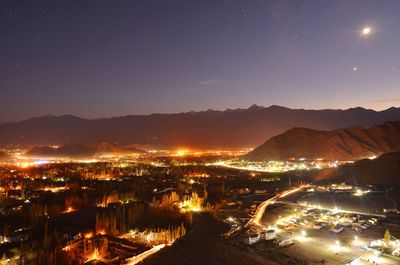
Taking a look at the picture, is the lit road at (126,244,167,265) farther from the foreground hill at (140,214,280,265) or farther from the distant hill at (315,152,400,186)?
the distant hill at (315,152,400,186)

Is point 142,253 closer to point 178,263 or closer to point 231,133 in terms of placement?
point 178,263

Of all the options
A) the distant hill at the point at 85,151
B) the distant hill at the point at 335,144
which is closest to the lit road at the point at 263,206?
the distant hill at the point at 335,144

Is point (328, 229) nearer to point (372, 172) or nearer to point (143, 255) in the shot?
point (143, 255)

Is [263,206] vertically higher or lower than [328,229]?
higher

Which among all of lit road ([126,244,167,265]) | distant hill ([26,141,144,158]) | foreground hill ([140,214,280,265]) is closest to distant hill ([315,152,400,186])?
foreground hill ([140,214,280,265])

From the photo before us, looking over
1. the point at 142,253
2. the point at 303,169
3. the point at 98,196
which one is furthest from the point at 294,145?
the point at 142,253

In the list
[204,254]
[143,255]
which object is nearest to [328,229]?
[204,254]
